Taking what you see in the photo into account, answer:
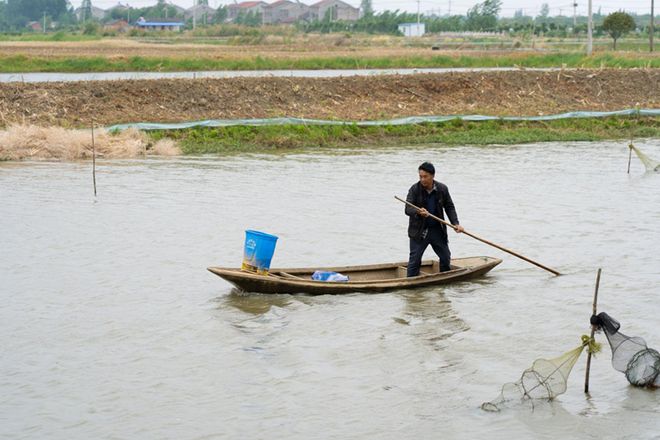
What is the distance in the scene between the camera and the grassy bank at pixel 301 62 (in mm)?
38375

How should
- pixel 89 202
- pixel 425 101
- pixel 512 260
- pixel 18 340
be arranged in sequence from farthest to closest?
pixel 425 101
pixel 89 202
pixel 512 260
pixel 18 340

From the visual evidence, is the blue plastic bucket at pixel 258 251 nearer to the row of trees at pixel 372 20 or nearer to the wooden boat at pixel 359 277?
the wooden boat at pixel 359 277

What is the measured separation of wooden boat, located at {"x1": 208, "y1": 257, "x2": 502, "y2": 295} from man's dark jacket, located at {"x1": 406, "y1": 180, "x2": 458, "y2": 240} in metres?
0.52

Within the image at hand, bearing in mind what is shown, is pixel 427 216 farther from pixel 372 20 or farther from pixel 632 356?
pixel 372 20

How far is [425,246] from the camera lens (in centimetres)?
1108

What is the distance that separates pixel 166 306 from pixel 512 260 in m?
4.56

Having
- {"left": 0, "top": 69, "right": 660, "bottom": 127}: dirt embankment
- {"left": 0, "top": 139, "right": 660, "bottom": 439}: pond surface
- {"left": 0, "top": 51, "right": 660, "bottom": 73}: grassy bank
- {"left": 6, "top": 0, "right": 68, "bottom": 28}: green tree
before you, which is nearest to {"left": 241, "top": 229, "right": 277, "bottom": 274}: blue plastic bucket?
{"left": 0, "top": 139, "right": 660, "bottom": 439}: pond surface

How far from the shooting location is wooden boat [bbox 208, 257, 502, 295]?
10562 mm

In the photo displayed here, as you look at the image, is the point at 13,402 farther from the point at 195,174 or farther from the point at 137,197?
the point at 195,174

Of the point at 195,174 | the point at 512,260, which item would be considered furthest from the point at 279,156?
the point at 512,260

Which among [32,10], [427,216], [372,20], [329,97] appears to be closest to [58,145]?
[329,97]

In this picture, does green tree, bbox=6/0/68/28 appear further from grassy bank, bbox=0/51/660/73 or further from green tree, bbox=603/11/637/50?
grassy bank, bbox=0/51/660/73

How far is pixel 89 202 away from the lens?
16.8 meters

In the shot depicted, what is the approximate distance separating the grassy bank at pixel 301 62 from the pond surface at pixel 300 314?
2027 centimetres
